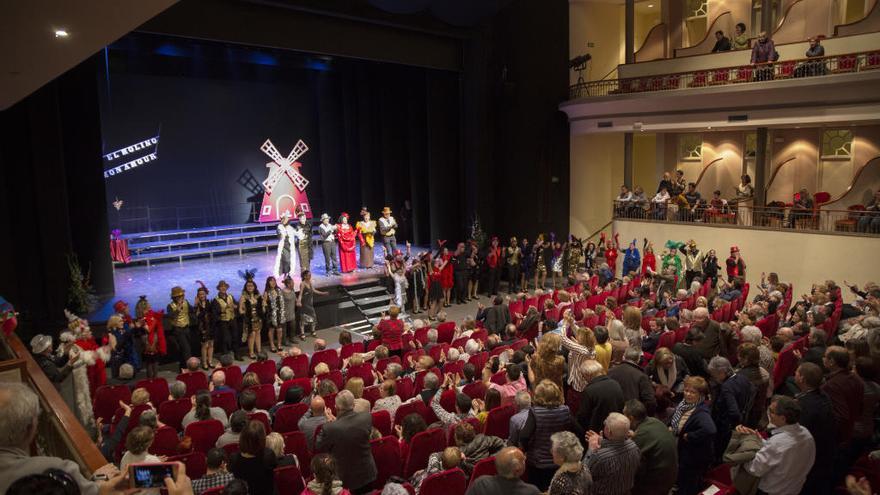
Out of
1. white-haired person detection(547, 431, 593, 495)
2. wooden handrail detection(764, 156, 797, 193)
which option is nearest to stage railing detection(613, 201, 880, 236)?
wooden handrail detection(764, 156, 797, 193)

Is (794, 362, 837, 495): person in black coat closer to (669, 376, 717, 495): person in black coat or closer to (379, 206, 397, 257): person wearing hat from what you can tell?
(669, 376, 717, 495): person in black coat

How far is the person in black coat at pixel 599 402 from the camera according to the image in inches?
191

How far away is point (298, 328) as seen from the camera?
12219mm

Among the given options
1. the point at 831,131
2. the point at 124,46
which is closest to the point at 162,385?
the point at 124,46

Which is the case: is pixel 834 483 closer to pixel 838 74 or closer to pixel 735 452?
pixel 735 452

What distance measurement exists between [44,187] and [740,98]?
50.0ft

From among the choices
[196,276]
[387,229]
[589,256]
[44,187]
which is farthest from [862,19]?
[44,187]

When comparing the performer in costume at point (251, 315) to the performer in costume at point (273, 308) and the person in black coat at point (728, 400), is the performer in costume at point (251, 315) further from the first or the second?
the person in black coat at point (728, 400)

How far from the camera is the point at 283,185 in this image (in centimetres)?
1834

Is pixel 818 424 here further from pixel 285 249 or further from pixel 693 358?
pixel 285 249

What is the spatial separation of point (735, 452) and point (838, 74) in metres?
12.4

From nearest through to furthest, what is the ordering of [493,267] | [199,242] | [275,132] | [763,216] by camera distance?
[493,267] → [763,216] → [199,242] → [275,132]

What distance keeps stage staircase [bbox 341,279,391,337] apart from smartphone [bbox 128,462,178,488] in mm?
10177

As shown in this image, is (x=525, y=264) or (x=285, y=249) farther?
(x=525, y=264)
